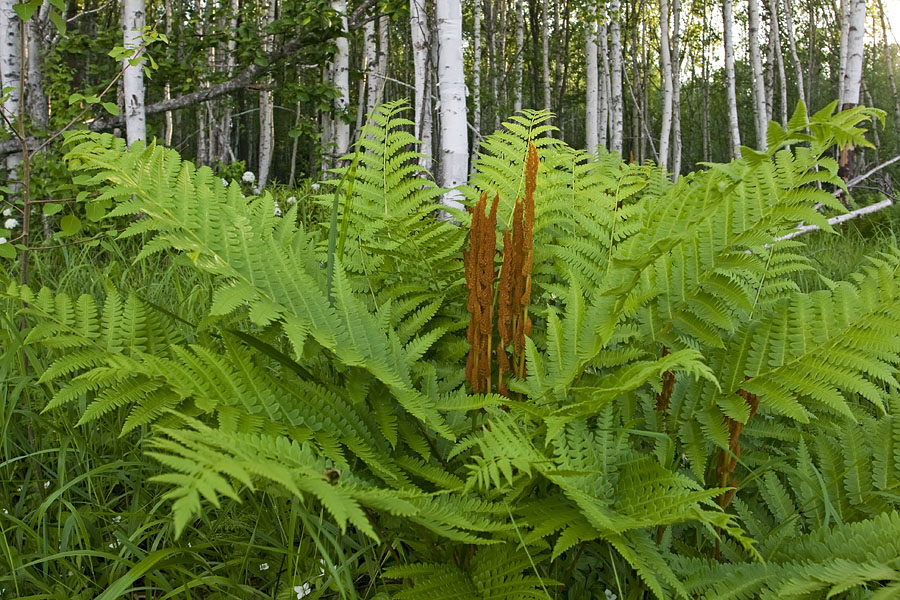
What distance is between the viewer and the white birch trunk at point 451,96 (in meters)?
3.18

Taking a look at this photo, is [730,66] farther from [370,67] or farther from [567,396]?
[567,396]

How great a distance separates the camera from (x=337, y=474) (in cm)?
80

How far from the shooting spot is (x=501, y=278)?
1000 millimetres

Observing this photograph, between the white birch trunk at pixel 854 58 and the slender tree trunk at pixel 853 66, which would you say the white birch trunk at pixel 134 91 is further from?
the white birch trunk at pixel 854 58

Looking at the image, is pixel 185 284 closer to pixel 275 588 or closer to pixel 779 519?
pixel 275 588

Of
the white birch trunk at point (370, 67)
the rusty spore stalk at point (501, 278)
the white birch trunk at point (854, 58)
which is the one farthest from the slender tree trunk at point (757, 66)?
the rusty spore stalk at point (501, 278)

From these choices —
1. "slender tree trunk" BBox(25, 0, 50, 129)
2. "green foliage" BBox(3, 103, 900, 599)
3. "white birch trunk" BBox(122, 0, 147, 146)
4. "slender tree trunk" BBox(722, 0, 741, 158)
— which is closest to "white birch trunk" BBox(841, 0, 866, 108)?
"slender tree trunk" BBox(722, 0, 741, 158)

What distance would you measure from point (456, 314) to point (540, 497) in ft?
1.41

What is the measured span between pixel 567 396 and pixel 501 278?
0.73ft

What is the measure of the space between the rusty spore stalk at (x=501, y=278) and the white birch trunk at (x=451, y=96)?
7.10 feet

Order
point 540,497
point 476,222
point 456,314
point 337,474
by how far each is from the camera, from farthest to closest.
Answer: point 456,314 → point 540,497 → point 476,222 → point 337,474

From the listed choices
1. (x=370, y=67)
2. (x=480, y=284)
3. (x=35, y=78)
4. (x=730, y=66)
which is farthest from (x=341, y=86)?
(x=480, y=284)

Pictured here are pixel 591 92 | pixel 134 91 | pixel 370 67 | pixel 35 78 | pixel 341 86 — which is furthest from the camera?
pixel 591 92

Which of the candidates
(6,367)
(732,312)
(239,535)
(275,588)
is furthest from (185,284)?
(732,312)
